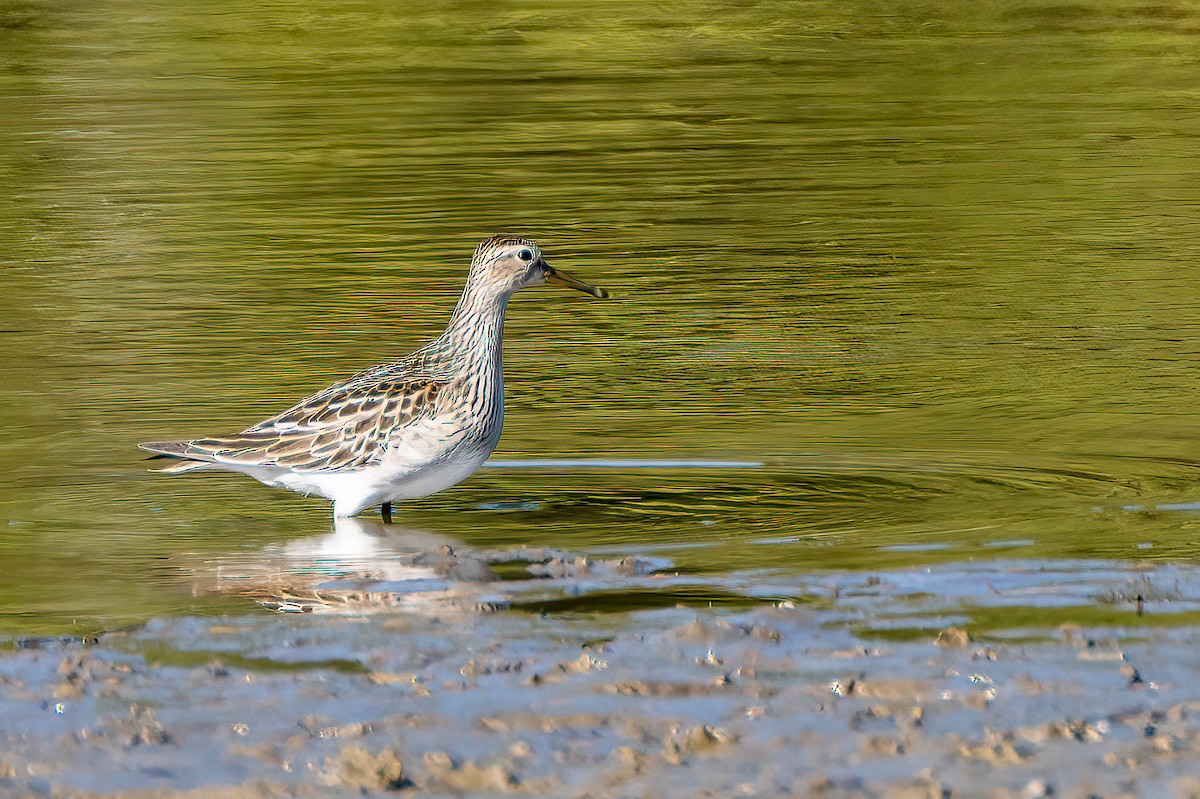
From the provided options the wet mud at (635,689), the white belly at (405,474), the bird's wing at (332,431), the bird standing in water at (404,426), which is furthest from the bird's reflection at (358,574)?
the bird's wing at (332,431)

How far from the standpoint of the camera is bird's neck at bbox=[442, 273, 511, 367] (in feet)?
35.9

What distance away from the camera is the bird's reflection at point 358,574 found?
894cm

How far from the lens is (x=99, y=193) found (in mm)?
25281

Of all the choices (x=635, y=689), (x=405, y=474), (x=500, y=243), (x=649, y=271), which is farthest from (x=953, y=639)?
(x=649, y=271)

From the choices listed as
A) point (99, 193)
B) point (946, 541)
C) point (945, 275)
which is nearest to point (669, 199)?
point (945, 275)

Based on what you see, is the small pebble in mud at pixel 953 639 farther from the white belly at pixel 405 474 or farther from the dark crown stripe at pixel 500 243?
the dark crown stripe at pixel 500 243

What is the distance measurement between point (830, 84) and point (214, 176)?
11279 millimetres

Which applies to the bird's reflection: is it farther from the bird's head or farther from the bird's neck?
the bird's head

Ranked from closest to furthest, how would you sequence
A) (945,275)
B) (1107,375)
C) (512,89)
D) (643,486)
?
1. (643,486)
2. (1107,375)
3. (945,275)
4. (512,89)

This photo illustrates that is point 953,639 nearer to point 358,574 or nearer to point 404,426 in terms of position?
point 358,574

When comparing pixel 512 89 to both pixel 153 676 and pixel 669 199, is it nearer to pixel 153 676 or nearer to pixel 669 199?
pixel 669 199

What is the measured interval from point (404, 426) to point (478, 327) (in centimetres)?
74

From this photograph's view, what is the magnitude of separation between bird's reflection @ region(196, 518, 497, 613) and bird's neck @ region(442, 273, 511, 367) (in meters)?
0.95

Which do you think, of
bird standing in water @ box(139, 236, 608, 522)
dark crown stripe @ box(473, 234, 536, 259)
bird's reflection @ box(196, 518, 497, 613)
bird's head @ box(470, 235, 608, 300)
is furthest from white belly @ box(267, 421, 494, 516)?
dark crown stripe @ box(473, 234, 536, 259)
